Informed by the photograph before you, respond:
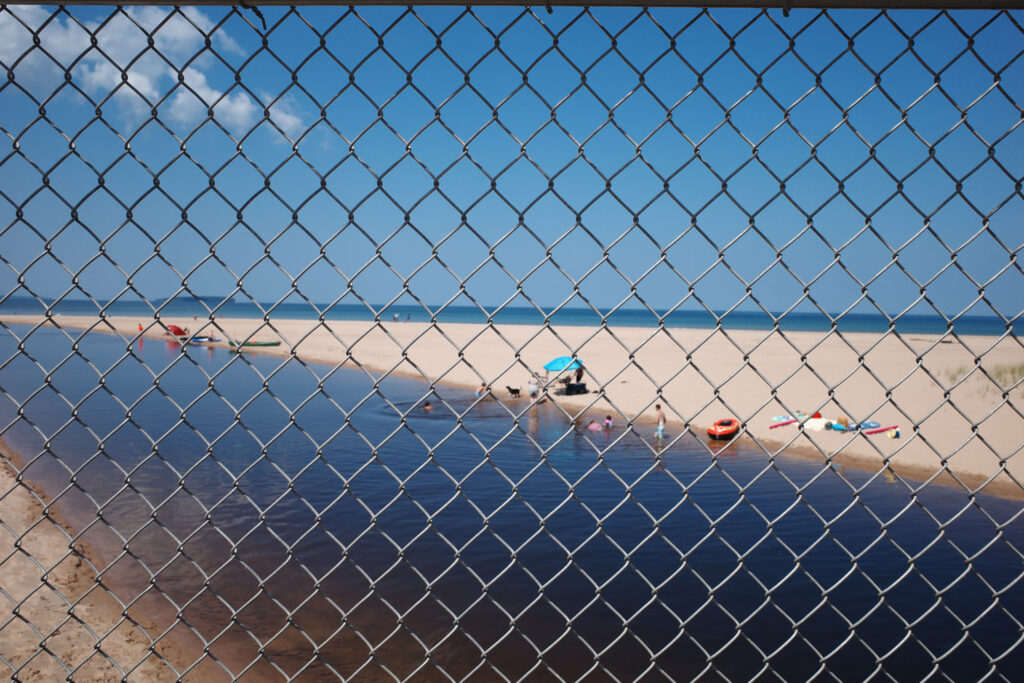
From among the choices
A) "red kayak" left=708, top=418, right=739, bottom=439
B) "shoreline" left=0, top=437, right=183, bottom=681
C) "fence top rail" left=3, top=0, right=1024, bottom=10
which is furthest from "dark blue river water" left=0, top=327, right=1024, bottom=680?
"fence top rail" left=3, top=0, right=1024, bottom=10

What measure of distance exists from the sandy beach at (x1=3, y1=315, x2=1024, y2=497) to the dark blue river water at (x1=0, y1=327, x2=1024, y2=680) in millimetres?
401

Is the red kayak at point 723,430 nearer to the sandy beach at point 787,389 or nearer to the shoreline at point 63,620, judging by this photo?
the sandy beach at point 787,389

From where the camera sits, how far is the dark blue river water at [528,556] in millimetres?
2574

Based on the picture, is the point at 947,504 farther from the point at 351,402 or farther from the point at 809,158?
the point at 351,402

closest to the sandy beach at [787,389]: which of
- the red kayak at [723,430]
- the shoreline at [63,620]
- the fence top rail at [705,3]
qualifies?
the red kayak at [723,430]

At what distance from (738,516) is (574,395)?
1093 cm

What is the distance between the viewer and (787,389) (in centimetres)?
1778

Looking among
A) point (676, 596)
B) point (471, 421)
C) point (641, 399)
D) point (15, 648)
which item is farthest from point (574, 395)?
point (15, 648)

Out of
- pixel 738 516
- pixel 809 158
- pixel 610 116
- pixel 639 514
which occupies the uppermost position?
pixel 809 158

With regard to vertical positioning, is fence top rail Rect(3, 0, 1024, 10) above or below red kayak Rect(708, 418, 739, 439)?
above

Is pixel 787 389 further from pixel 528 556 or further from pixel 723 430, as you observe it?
pixel 528 556

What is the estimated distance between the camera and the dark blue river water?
2.57m

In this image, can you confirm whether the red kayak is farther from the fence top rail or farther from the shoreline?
the fence top rail

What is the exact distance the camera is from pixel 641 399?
1670cm
